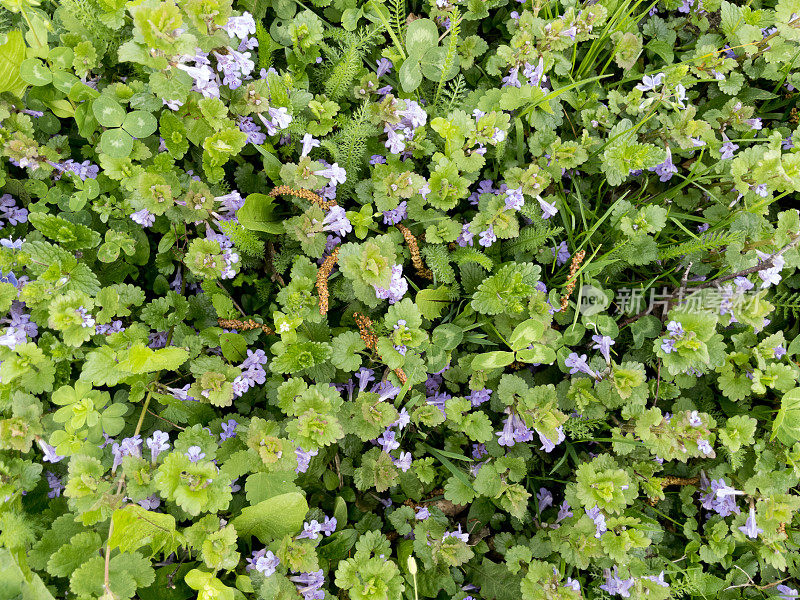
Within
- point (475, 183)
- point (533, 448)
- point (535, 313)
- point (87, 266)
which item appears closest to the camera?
point (87, 266)

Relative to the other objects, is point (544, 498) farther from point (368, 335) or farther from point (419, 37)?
point (419, 37)

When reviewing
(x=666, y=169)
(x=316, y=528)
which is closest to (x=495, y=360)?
(x=316, y=528)

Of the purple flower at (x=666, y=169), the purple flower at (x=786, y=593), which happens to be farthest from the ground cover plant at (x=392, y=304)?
the purple flower at (x=666, y=169)

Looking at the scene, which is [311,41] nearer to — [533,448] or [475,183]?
[475,183]

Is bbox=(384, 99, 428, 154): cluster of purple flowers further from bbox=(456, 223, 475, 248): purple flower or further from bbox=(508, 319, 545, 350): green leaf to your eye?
bbox=(508, 319, 545, 350): green leaf

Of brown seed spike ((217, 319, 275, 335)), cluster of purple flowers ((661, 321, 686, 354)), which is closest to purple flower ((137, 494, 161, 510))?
brown seed spike ((217, 319, 275, 335))

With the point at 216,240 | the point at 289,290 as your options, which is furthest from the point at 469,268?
the point at 216,240

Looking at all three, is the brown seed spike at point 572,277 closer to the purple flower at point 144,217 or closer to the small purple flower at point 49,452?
the purple flower at point 144,217
